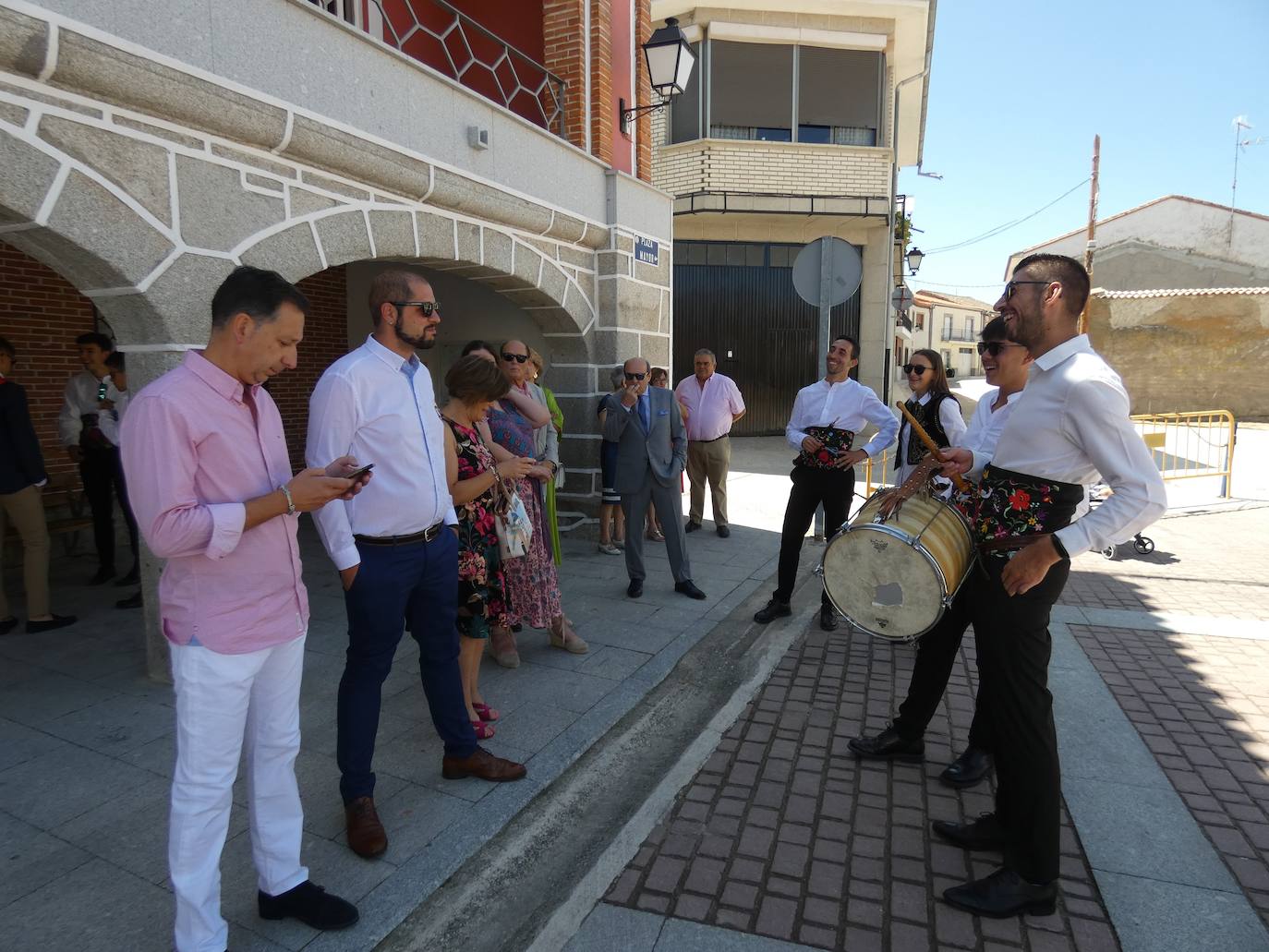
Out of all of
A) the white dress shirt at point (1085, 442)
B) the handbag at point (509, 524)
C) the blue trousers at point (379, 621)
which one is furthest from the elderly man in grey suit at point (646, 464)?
the white dress shirt at point (1085, 442)

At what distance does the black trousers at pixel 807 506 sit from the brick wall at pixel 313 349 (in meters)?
6.26

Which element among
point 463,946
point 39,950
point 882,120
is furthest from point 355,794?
point 882,120

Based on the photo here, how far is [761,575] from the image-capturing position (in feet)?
21.5

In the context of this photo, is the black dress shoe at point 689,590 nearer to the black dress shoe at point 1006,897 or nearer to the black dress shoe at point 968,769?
the black dress shoe at point 968,769

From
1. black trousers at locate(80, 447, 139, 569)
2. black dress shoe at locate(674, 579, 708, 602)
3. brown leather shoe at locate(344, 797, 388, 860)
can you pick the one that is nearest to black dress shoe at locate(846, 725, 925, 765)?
brown leather shoe at locate(344, 797, 388, 860)

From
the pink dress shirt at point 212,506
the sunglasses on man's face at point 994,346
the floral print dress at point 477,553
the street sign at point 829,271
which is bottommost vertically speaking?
the floral print dress at point 477,553

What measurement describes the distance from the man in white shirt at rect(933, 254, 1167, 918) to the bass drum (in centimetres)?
19

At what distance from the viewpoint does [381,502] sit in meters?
2.69

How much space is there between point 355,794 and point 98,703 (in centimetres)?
202

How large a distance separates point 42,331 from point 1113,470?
326 inches

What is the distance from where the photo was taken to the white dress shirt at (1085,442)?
216 centimetres

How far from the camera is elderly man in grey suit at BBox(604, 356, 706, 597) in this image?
578 centimetres

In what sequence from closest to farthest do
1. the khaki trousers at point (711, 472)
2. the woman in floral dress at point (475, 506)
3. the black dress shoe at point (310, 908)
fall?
the black dress shoe at point (310, 908), the woman in floral dress at point (475, 506), the khaki trousers at point (711, 472)

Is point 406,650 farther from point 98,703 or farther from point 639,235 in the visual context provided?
point 639,235
